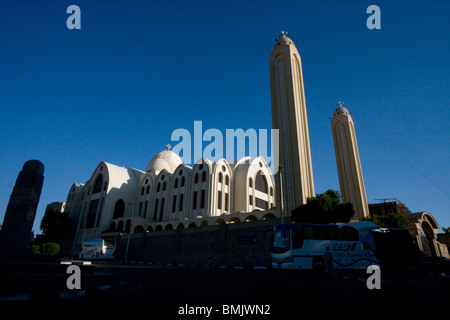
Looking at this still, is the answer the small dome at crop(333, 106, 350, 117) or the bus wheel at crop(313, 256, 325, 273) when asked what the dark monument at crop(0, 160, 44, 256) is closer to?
the bus wheel at crop(313, 256, 325, 273)

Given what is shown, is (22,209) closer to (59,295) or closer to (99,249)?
(59,295)

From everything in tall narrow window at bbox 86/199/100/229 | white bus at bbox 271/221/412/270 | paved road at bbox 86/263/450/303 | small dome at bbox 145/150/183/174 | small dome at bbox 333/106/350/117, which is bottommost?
paved road at bbox 86/263/450/303

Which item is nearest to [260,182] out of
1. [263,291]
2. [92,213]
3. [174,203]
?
[174,203]

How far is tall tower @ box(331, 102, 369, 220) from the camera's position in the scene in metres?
37.8

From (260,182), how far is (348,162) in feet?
46.2

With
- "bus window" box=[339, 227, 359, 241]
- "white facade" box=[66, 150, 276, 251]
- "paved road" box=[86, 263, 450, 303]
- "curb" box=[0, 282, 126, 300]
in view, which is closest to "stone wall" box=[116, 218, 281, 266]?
"bus window" box=[339, 227, 359, 241]

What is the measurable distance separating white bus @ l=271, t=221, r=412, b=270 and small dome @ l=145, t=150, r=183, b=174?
39096 mm

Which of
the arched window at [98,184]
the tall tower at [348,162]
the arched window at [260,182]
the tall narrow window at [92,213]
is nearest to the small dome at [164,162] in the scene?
the arched window at [98,184]

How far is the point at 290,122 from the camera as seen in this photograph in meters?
31.3

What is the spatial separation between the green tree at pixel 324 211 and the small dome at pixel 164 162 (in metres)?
34.4

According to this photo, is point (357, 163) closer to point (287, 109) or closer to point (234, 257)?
point (287, 109)
